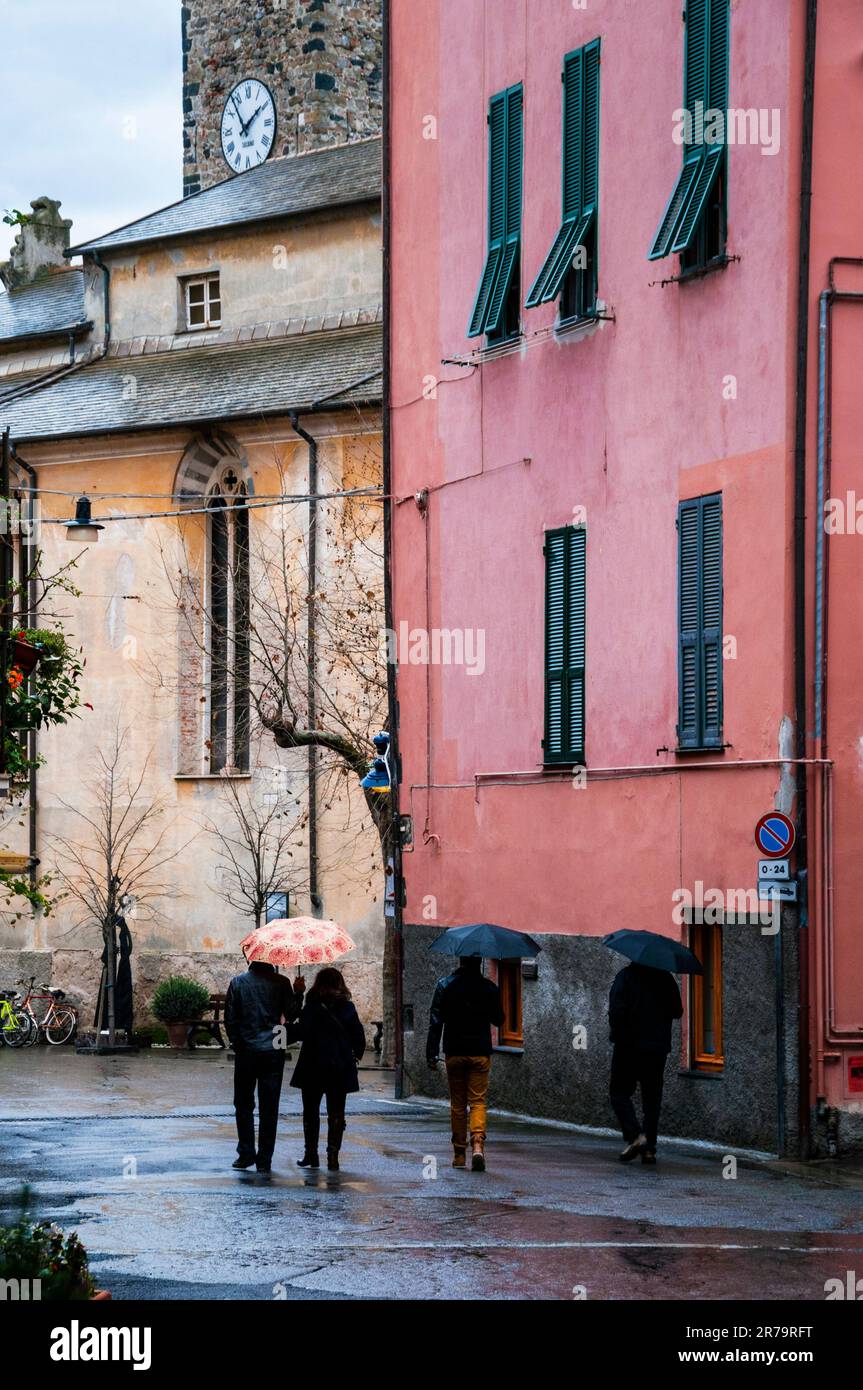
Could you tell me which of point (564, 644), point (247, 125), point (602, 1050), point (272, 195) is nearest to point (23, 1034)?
point (272, 195)

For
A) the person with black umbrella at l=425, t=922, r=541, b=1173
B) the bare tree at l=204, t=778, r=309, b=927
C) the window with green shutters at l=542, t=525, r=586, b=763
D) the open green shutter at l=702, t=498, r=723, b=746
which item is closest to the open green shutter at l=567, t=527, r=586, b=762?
the window with green shutters at l=542, t=525, r=586, b=763

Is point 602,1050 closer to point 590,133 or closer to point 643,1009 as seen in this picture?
point 643,1009

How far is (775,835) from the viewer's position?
1677 cm

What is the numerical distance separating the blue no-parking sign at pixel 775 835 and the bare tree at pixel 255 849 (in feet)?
60.3

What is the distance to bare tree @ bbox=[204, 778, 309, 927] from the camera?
115ft

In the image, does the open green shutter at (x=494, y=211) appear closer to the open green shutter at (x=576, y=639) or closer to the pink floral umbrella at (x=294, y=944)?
the open green shutter at (x=576, y=639)

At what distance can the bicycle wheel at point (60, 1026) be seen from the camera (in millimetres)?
36781

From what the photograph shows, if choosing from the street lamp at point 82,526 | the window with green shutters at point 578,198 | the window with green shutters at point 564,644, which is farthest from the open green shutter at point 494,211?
the street lamp at point 82,526

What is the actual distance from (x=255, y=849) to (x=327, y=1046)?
744 inches

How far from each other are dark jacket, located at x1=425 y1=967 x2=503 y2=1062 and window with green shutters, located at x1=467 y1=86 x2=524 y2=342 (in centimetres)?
801

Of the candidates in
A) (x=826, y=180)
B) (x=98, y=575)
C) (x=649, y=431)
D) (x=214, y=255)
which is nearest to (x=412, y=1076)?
(x=649, y=431)

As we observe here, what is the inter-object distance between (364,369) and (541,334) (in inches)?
568
